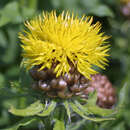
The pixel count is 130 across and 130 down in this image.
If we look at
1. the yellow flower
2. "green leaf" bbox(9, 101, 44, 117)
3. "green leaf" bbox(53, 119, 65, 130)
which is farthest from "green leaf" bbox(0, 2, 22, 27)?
"green leaf" bbox(53, 119, 65, 130)

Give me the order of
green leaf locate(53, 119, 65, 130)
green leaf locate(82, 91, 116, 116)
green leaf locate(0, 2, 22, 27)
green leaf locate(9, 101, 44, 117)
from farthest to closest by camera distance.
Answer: green leaf locate(0, 2, 22, 27) → green leaf locate(82, 91, 116, 116) → green leaf locate(53, 119, 65, 130) → green leaf locate(9, 101, 44, 117)

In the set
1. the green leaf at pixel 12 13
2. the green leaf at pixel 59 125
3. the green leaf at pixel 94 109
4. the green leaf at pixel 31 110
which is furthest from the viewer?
the green leaf at pixel 12 13

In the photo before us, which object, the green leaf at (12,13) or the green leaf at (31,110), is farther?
the green leaf at (12,13)

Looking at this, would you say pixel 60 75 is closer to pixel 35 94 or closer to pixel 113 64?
pixel 35 94

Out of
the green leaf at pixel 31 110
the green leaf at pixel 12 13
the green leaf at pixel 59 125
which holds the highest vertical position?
the green leaf at pixel 12 13

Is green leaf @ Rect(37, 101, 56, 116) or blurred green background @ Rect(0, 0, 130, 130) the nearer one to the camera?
green leaf @ Rect(37, 101, 56, 116)

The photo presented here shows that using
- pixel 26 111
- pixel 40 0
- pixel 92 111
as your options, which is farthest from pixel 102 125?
pixel 40 0

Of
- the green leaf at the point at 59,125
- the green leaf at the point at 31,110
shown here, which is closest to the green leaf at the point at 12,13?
the green leaf at the point at 31,110

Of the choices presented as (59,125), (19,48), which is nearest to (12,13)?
(19,48)

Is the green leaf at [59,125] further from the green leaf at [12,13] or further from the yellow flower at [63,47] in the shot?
the green leaf at [12,13]

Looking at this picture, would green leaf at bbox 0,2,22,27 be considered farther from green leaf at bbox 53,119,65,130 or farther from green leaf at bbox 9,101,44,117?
green leaf at bbox 53,119,65,130
